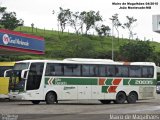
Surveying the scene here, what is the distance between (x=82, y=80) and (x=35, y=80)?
10.4ft

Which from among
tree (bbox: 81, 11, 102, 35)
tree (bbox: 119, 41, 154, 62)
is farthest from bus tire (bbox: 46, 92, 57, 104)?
tree (bbox: 81, 11, 102, 35)

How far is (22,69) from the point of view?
29.6 metres

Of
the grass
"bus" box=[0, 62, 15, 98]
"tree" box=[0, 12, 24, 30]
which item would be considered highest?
"tree" box=[0, 12, 24, 30]

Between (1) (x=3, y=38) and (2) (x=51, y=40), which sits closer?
(1) (x=3, y=38)

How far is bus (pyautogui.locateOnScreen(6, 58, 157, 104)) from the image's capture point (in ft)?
96.0

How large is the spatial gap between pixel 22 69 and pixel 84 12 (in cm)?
7535

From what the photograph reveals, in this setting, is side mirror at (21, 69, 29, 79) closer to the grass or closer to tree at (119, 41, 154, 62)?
the grass

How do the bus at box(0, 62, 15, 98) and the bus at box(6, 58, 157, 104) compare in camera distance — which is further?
the bus at box(0, 62, 15, 98)

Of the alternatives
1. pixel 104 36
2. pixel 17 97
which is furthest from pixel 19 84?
pixel 104 36

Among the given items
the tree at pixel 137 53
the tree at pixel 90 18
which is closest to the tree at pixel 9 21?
the tree at pixel 90 18

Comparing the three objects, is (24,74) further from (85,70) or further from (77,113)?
(77,113)

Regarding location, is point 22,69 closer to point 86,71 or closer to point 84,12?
point 86,71

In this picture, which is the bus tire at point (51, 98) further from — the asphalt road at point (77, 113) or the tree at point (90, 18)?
the tree at point (90, 18)

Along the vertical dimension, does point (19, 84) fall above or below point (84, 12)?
below
